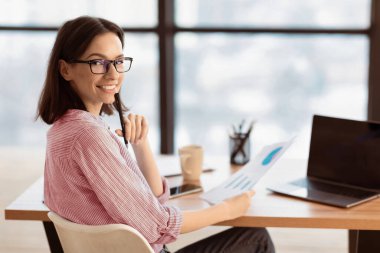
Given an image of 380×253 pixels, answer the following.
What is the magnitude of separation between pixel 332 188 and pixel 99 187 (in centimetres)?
83

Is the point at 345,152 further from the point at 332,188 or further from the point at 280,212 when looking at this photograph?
the point at 280,212

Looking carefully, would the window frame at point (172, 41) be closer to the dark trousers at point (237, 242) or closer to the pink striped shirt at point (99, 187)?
the dark trousers at point (237, 242)

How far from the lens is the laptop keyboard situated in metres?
2.14

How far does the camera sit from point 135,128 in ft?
7.07

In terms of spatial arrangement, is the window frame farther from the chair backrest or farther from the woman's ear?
the chair backrest

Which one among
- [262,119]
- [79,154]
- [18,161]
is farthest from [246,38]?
[79,154]

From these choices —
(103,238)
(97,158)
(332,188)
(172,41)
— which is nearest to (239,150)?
(332,188)

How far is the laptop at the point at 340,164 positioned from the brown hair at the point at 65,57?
0.70 m

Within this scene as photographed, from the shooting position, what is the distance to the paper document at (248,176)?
2145 millimetres

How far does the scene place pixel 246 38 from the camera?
14.7ft

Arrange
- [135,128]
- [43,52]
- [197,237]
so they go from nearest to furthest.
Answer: [135,128] → [197,237] → [43,52]

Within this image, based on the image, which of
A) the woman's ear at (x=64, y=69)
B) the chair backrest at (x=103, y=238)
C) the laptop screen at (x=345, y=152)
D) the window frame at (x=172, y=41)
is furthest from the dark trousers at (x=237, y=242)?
the window frame at (x=172, y=41)

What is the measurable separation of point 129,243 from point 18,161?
3268mm

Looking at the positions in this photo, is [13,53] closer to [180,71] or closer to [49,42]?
[49,42]
